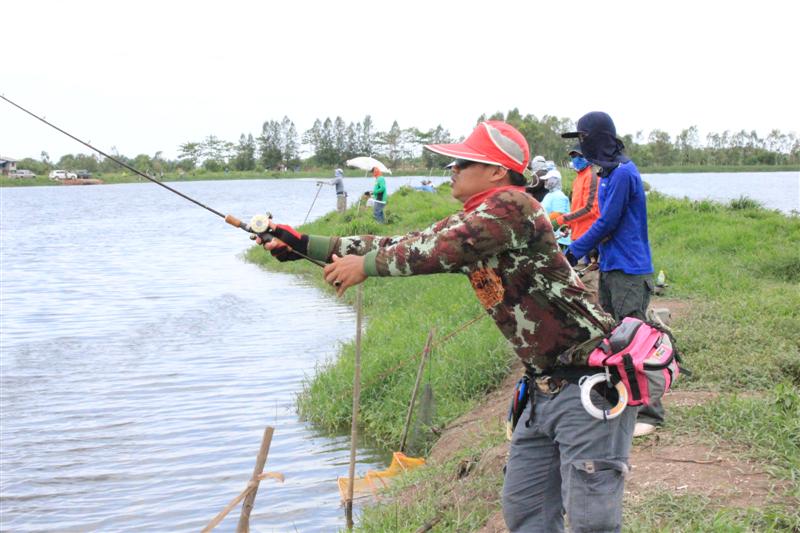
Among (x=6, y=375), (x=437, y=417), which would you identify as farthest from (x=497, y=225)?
(x=6, y=375)

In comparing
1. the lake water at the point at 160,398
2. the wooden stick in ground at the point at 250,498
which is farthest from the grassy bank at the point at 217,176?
the wooden stick in ground at the point at 250,498

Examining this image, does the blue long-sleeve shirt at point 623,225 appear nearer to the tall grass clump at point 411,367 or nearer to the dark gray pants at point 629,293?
the dark gray pants at point 629,293

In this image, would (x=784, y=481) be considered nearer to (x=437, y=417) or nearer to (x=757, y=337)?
(x=757, y=337)

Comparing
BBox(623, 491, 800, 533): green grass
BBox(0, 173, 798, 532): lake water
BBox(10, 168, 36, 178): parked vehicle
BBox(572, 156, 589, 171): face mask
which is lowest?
BBox(0, 173, 798, 532): lake water

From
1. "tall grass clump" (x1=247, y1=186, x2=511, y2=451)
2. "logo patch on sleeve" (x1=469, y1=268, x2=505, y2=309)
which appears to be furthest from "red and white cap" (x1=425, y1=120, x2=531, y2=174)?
"tall grass clump" (x1=247, y1=186, x2=511, y2=451)

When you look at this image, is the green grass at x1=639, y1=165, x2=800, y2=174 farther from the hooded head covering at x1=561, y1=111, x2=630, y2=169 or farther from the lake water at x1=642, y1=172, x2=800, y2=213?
the hooded head covering at x1=561, y1=111, x2=630, y2=169

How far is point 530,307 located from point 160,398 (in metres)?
7.58

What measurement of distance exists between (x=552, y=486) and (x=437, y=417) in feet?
13.2

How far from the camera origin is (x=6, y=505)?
22.6ft

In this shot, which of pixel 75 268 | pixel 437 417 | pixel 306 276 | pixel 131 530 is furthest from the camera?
pixel 75 268

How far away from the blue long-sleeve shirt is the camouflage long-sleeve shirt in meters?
2.14

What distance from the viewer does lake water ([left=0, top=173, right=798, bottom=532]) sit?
22.3ft

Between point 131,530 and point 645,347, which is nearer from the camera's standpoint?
point 645,347

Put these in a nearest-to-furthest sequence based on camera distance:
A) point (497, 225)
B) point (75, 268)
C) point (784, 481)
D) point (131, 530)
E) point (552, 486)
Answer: point (497, 225), point (552, 486), point (784, 481), point (131, 530), point (75, 268)
